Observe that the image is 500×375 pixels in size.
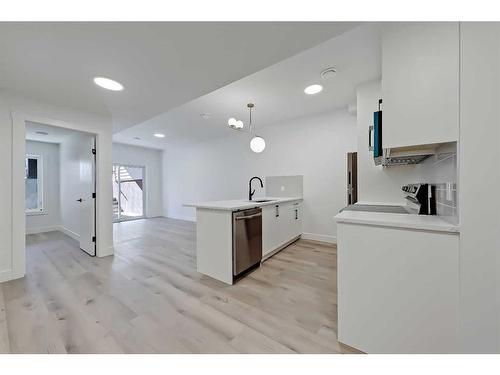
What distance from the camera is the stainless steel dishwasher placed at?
219cm

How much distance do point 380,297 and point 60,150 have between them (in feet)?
23.1

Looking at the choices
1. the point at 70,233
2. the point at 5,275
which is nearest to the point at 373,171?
the point at 5,275

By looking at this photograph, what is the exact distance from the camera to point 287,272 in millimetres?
2457

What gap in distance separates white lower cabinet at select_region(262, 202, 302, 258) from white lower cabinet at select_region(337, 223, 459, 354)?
60.9 inches

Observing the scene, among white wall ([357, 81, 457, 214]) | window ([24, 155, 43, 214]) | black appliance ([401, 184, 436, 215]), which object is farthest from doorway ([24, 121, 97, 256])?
black appliance ([401, 184, 436, 215])

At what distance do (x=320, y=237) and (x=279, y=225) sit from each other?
1193mm

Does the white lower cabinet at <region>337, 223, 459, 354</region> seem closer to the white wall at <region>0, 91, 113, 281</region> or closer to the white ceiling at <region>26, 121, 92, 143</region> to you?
the white wall at <region>0, 91, 113, 281</region>

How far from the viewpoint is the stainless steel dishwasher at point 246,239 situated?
219cm

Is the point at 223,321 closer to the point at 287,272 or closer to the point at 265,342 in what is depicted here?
the point at 265,342

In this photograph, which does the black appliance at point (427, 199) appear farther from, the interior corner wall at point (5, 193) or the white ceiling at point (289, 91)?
the interior corner wall at point (5, 193)

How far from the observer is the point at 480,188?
927 mm

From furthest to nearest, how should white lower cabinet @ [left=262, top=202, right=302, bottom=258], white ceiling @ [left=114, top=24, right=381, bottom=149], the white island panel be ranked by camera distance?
1. white lower cabinet @ [left=262, top=202, right=302, bottom=258]
2. the white island panel
3. white ceiling @ [left=114, top=24, right=381, bottom=149]

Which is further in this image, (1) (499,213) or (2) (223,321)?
(2) (223,321)

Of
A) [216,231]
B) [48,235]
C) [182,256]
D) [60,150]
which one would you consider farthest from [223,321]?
[60,150]
